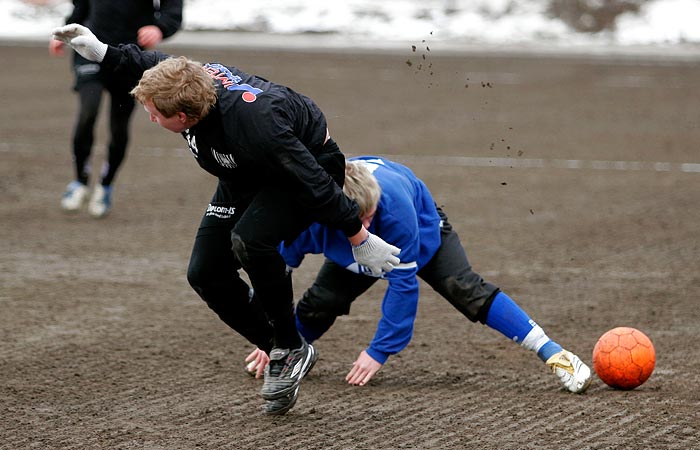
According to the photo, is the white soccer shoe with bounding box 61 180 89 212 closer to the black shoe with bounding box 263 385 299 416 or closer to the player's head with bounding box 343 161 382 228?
the player's head with bounding box 343 161 382 228

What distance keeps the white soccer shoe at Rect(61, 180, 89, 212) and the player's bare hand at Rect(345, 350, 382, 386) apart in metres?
4.91

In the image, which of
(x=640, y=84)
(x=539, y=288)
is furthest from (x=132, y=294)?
(x=640, y=84)

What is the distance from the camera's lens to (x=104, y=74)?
909 cm

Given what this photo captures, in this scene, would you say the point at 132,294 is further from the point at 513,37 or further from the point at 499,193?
the point at 513,37

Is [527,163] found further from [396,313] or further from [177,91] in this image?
A: [177,91]

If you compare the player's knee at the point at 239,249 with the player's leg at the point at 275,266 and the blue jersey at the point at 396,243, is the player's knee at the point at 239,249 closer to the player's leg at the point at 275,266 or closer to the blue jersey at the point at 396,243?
the player's leg at the point at 275,266

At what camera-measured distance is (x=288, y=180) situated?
4711 mm

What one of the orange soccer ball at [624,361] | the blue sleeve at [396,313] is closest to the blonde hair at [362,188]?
the blue sleeve at [396,313]

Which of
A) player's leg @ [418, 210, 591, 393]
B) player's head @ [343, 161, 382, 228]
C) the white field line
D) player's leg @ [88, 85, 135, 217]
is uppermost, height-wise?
player's head @ [343, 161, 382, 228]

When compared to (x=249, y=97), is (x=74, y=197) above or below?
below

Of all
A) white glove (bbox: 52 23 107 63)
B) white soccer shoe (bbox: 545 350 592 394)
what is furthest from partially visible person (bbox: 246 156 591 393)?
white glove (bbox: 52 23 107 63)

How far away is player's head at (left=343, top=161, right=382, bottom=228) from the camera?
16.9ft

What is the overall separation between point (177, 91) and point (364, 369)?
1.66m

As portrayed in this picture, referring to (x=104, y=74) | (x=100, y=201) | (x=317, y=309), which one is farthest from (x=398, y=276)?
(x=100, y=201)
